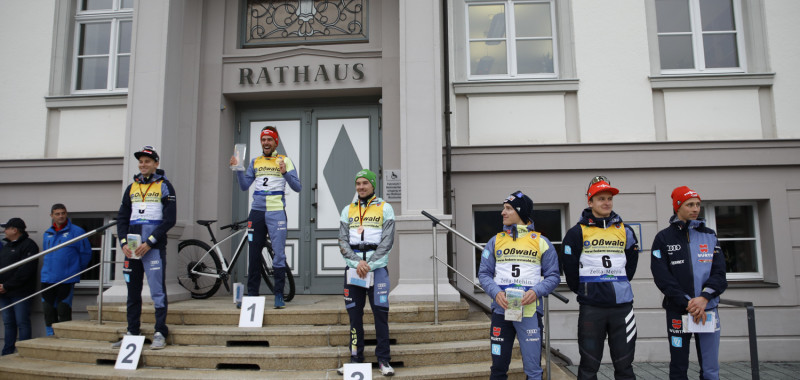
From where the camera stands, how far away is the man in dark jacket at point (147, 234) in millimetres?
5117

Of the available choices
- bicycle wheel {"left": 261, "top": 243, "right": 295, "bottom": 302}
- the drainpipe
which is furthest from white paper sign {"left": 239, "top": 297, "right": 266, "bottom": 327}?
the drainpipe

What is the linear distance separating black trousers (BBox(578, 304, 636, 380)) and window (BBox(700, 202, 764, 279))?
418 cm

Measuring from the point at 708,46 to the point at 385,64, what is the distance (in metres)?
4.69

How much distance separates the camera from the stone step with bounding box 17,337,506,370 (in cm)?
483

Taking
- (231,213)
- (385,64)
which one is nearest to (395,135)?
(385,64)

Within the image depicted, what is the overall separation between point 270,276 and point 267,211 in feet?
4.64

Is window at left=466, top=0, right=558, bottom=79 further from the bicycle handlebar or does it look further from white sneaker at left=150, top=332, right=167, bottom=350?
white sneaker at left=150, top=332, right=167, bottom=350

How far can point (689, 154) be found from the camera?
23.2 ft

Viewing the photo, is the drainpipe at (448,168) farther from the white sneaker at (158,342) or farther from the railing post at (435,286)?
the white sneaker at (158,342)

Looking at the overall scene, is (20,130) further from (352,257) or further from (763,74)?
(763,74)

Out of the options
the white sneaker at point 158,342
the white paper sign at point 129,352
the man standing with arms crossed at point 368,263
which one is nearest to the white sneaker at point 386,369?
the man standing with arms crossed at point 368,263

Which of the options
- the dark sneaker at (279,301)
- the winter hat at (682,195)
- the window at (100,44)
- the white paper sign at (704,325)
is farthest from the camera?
the window at (100,44)

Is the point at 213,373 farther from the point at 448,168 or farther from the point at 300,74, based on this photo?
the point at 300,74

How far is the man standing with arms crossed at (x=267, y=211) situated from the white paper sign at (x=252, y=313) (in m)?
0.28
